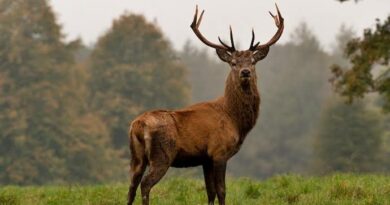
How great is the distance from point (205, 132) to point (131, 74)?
39.5 meters

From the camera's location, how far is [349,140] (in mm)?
47094

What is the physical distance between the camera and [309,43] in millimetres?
88938

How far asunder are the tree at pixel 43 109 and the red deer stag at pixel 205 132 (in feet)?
106

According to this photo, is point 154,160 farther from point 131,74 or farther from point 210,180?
point 131,74

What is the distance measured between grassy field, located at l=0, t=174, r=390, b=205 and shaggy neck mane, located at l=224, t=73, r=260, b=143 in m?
1.33

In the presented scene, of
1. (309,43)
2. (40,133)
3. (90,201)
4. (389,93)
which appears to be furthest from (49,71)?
(309,43)

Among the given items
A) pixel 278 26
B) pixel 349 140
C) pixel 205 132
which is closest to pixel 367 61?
pixel 278 26

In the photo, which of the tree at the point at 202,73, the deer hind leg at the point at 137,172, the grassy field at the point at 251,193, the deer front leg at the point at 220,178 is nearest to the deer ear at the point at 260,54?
the deer front leg at the point at 220,178

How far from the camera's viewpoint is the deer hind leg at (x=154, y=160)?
1093 centimetres

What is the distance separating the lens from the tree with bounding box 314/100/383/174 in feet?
151

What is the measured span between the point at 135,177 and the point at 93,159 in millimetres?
35661

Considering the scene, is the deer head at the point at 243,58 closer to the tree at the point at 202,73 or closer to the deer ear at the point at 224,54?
the deer ear at the point at 224,54

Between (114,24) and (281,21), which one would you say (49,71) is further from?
(281,21)

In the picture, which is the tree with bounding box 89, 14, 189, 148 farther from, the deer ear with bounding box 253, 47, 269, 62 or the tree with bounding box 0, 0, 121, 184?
the deer ear with bounding box 253, 47, 269, 62
